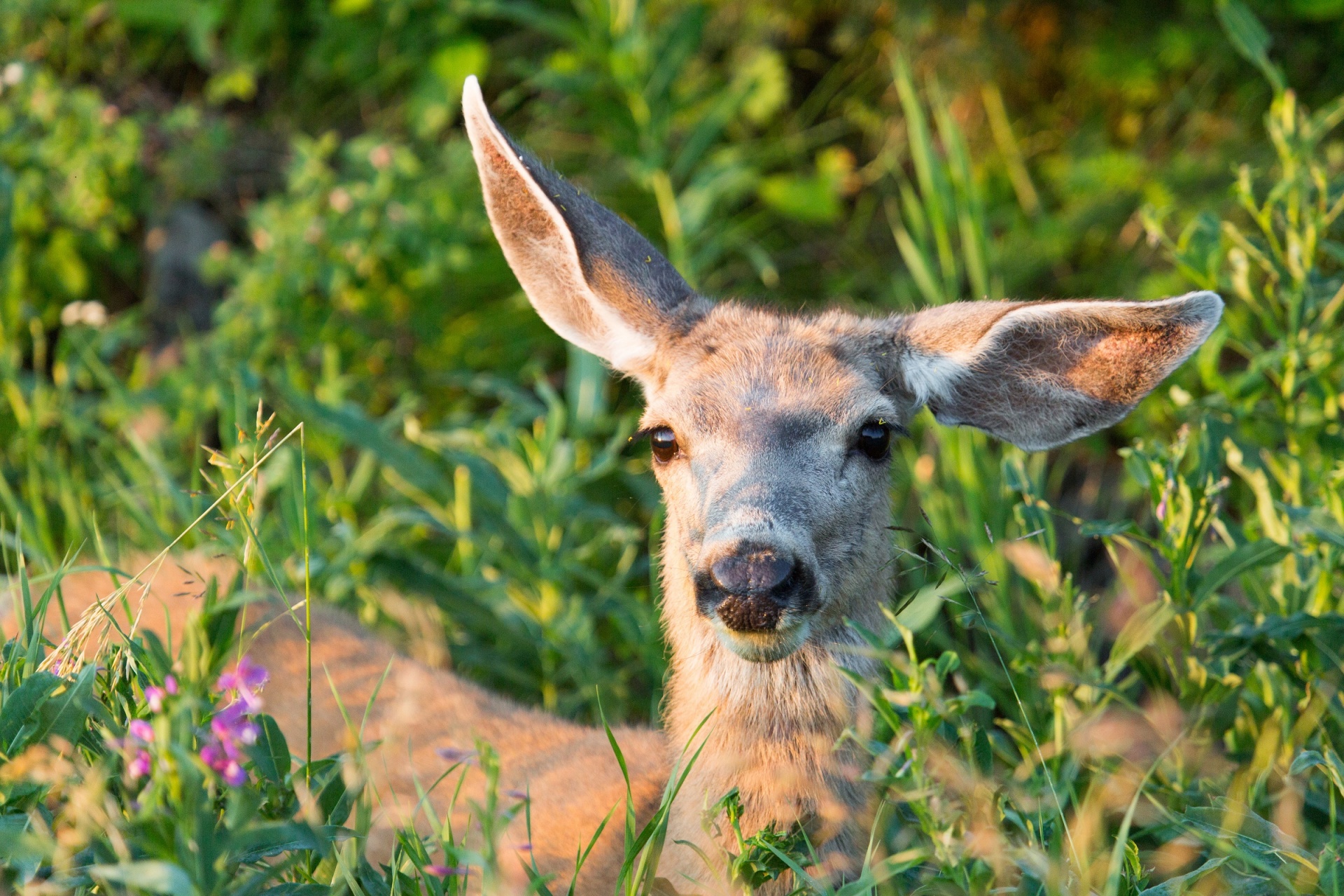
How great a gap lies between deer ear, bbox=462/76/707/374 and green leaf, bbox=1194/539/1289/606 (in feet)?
4.37

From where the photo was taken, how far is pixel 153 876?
144cm

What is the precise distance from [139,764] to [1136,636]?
2088 millimetres

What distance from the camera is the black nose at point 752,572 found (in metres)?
2.29

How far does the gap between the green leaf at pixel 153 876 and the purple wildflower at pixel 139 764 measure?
16 centimetres

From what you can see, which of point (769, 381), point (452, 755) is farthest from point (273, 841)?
point (769, 381)

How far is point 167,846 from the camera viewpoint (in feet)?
5.13

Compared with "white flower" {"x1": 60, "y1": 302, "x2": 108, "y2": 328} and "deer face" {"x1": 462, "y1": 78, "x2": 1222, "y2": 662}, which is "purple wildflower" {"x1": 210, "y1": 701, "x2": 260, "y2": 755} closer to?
"deer face" {"x1": 462, "y1": 78, "x2": 1222, "y2": 662}

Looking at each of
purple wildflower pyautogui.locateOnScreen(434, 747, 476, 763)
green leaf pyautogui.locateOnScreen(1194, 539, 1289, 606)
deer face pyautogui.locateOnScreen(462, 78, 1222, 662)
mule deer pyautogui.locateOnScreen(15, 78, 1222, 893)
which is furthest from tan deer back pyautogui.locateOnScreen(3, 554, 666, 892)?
green leaf pyautogui.locateOnScreen(1194, 539, 1289, 606)

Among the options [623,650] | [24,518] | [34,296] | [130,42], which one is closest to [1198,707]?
[623,650]

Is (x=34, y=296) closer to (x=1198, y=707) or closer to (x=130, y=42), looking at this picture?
(x=130, y=42)

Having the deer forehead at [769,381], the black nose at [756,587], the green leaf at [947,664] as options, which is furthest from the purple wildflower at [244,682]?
the deer forehead at [769,381]

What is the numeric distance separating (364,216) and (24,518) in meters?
1.81

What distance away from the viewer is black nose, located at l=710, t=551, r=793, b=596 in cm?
229

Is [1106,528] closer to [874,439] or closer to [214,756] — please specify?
[874,439]
